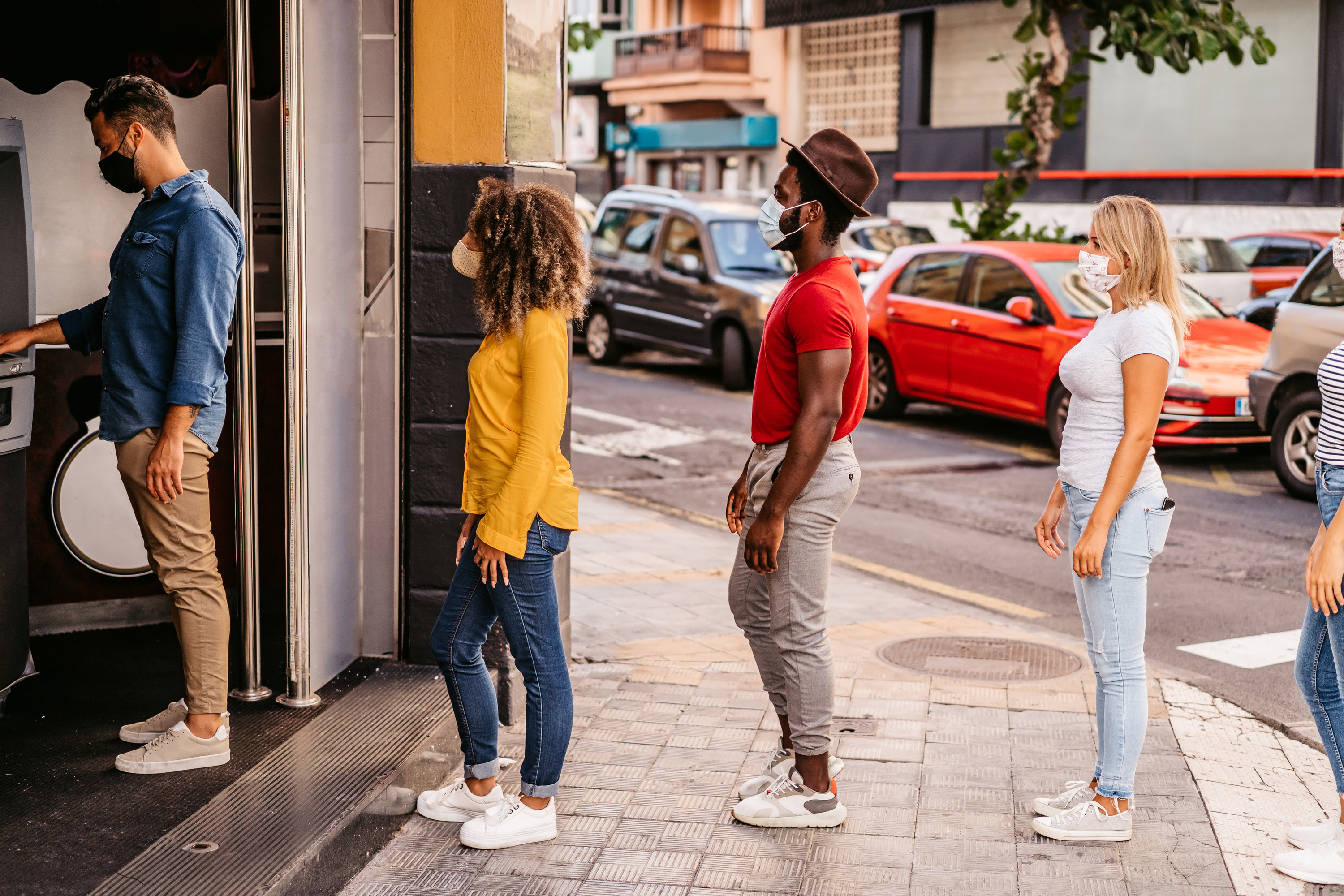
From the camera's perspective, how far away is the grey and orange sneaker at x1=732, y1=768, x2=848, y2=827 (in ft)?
13.7

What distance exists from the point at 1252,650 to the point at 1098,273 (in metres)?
3.14

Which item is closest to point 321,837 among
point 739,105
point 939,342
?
point 939,342

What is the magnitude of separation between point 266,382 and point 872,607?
3.10 m

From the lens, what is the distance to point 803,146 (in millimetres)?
4074

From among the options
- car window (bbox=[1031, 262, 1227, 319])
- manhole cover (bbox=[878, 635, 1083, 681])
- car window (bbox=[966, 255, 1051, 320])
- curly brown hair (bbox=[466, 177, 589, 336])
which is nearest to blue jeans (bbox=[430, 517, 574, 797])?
curly brown hair (bbox=[466, 177, 589, 336])

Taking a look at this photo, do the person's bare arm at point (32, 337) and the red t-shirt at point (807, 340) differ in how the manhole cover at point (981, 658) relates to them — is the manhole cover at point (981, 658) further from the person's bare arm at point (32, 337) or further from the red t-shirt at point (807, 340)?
the person's bare arm at point (32, 337)

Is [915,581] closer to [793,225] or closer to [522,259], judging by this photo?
[793,225]

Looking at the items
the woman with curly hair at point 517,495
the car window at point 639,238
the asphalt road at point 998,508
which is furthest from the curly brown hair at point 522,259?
the car window at point 639,238

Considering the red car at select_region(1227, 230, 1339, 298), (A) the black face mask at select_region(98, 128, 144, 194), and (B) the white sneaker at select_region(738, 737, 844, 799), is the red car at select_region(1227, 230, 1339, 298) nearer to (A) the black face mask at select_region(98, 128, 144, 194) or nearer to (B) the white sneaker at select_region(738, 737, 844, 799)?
(B) the white sneaker at select_region(738, 737, 844, 799)

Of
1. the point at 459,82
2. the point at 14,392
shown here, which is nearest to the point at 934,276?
the point at 459,82

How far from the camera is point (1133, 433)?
3.90 metres

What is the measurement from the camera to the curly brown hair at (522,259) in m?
3.78

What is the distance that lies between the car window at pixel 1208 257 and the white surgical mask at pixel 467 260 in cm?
1560

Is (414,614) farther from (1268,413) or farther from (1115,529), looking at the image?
(1268,413)
